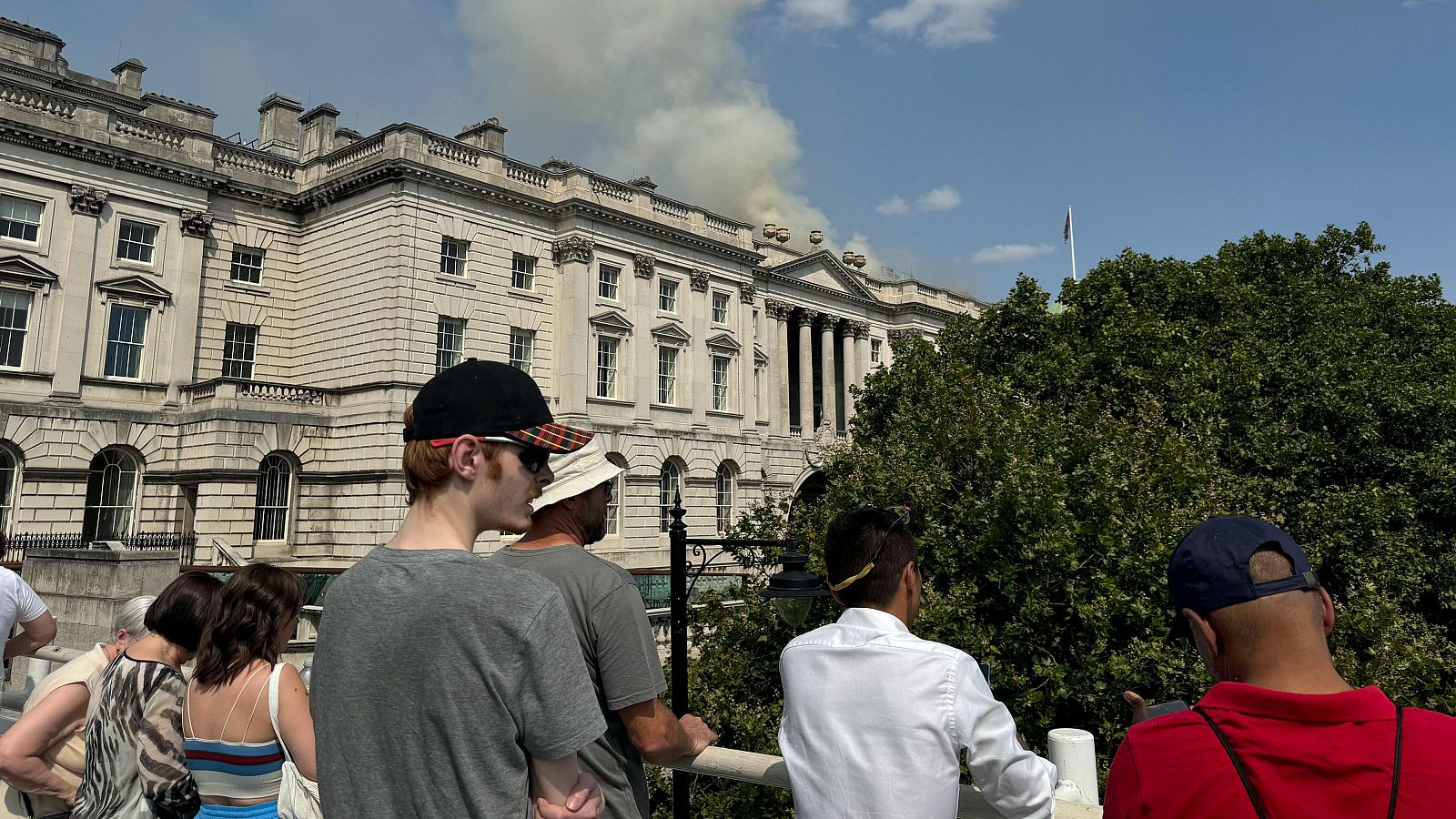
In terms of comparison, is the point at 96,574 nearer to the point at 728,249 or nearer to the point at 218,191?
the point at 218,191

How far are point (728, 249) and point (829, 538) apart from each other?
132 feet

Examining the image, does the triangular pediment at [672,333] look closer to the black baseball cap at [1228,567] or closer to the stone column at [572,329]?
the stone column at [572,329]

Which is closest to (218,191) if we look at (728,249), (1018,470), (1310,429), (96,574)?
(96,574)

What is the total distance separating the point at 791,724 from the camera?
10.8ft

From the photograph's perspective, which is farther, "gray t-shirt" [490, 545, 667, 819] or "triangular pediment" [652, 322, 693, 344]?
"triangular pediment" [652, 322, 693, 344]

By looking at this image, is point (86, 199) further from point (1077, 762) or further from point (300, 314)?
point (1077, 762)

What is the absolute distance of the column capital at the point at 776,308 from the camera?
4781 centimetres

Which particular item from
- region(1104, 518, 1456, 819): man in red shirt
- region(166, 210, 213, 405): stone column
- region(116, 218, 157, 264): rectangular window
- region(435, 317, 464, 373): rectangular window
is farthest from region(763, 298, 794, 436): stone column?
region(1104, 518, 1456, 819): man in red shirt

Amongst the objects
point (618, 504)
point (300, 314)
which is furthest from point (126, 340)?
point (618, 504)

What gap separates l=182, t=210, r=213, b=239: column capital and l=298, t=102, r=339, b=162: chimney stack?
17.5 feet

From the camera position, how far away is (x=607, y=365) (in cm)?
3766

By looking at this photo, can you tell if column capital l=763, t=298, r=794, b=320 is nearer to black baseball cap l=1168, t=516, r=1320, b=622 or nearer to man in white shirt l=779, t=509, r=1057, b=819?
man in white shirt l=779, t=509, r=1057, b=819

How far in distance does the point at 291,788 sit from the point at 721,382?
129 feet

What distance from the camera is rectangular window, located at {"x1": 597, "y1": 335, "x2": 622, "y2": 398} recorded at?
37.3 meters
